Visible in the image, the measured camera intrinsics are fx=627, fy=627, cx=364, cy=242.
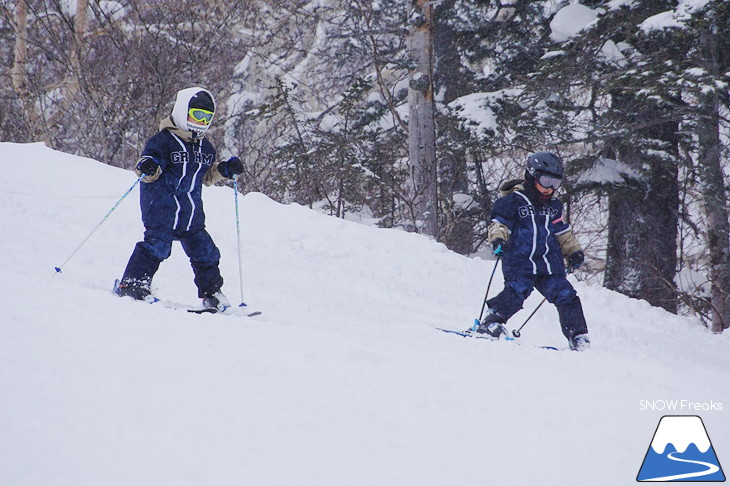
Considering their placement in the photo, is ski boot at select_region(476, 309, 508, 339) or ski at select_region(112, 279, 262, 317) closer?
ski at select_region(112, 279, 262, 317)

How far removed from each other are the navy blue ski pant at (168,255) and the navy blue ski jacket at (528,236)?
84.5 inches

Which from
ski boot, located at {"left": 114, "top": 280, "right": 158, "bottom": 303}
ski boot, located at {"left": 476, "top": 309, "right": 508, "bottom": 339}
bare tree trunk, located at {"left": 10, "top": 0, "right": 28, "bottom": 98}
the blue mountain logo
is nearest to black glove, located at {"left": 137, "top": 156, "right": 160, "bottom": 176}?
ski boot, located at {"left": 114, "top": 280, "right": 158, "bottom": 303}

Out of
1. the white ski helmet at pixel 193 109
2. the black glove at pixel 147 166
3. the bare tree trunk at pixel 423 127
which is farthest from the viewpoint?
the bare tree trunk at pixel 423 127

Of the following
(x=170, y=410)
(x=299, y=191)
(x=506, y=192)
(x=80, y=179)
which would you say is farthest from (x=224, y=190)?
(x=170, y=410)

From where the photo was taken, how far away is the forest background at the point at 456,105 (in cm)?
756

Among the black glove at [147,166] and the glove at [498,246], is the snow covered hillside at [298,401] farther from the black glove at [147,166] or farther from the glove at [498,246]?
the black glove at [147,166]

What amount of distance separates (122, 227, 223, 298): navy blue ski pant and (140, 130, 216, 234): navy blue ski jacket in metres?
0.06

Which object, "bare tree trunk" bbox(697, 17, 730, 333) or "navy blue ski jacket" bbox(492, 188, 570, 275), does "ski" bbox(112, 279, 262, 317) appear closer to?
"navy blue ski jacket" bbox(492, 188, 570, 275)

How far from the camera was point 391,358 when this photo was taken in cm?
296

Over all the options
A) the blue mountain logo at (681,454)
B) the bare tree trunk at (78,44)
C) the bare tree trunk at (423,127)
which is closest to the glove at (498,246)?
the blue mountain logo at (681,454)

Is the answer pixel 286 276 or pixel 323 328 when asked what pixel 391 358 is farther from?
pixel 286 276

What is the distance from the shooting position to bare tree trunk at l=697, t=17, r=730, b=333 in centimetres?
710

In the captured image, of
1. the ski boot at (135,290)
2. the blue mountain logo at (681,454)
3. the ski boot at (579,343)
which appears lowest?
the blue mountain logo at (681,454)

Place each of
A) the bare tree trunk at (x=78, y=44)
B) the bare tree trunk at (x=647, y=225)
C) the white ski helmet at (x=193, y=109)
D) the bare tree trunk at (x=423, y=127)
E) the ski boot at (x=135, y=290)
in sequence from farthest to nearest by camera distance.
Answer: the bare tree trunk at (x=78, y=44) → the bare tree trunk at (x=423, y=127) → the bare tree trunk at (x=647, y=225) → the white ski helmet at (x=193, y=109) → the ski boot at (x=135, y=290)
